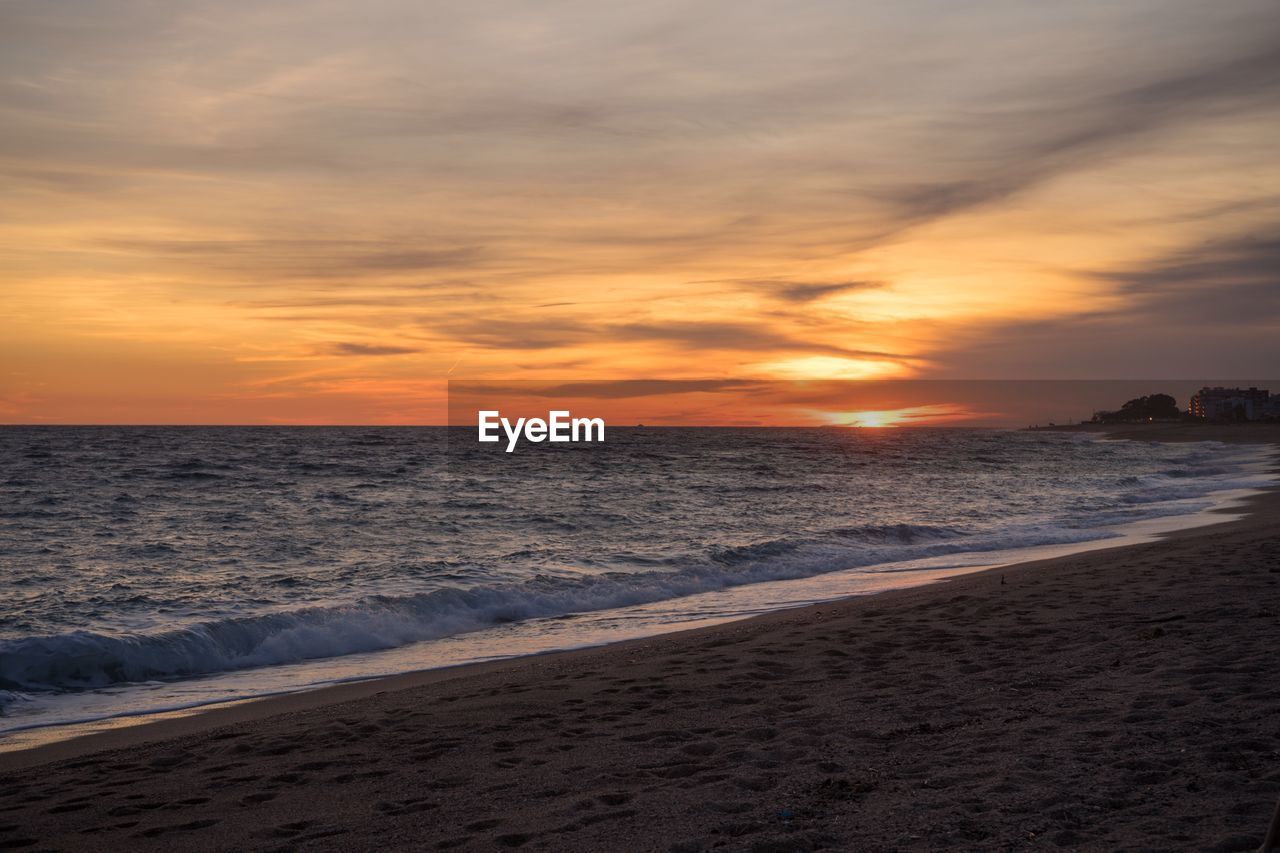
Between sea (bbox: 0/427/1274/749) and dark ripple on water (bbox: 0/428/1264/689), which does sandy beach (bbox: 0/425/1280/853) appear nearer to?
sea (bbox: 0/427/1274/749)

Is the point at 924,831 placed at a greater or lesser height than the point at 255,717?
greater

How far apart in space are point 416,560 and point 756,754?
48.2 ft

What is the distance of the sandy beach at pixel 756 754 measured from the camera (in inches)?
183

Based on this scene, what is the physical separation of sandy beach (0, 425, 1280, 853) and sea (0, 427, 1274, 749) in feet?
8.29

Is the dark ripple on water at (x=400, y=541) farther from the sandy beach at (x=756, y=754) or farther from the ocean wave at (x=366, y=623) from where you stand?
the sandy beach at (x=756, y=754)

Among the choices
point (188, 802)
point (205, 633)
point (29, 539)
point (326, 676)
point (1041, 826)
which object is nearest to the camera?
point (1041, 826)

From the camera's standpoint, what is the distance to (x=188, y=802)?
5.79 m

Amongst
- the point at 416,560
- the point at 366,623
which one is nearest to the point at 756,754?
the point at 366,623

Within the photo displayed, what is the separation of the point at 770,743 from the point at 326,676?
20.8 feet

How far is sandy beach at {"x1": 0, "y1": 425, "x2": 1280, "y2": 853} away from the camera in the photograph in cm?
466

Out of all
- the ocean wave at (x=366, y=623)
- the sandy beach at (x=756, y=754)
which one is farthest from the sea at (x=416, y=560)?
the sandy beach at (x=756, y=754)

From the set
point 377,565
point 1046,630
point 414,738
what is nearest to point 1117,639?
point 1046,630

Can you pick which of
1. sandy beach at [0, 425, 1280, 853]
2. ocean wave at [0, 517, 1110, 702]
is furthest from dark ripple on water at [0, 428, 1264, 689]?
sandy beach at [0, 425, 1280, 853]

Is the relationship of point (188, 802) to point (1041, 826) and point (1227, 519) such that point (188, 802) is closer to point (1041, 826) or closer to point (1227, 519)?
point (1041, 826)
